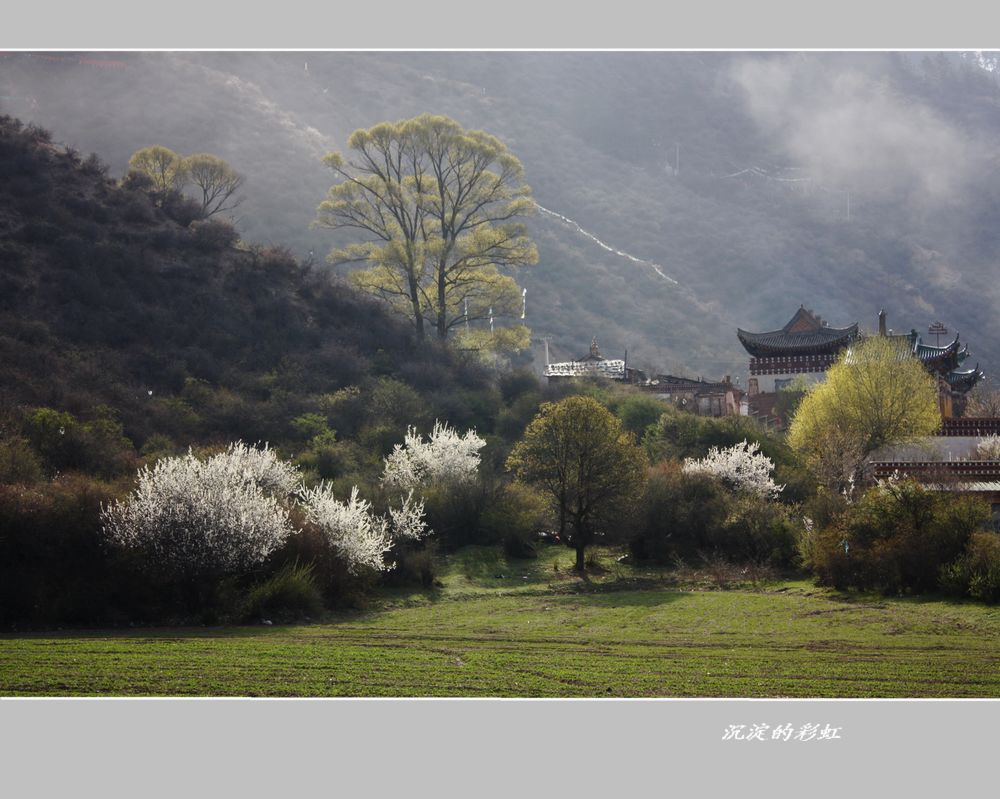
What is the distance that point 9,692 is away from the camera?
14586 millimetres

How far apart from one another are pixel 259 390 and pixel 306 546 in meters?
19.3

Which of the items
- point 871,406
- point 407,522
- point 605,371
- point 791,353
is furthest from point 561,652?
point 791,353

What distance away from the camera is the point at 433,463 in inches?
1369

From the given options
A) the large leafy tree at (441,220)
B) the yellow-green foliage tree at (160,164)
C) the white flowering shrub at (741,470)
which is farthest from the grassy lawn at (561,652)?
the yellow-green foliage tree at (160,164)

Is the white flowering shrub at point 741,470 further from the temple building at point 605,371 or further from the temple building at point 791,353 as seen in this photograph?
the temple building at point 791,353

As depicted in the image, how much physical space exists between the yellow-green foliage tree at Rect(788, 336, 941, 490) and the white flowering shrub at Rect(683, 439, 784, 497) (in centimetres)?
385

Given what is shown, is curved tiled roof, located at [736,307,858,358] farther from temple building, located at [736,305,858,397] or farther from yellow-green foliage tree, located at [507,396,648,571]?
yellow-green foliage tree, located at [507,396,648,571]

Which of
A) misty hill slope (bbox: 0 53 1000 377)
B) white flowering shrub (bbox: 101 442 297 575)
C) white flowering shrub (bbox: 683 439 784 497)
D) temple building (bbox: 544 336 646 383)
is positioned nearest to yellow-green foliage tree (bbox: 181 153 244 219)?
temple building (bbox: 544 336 646 383)

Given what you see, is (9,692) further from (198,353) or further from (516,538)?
(198,353)

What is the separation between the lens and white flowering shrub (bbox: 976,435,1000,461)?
125ft

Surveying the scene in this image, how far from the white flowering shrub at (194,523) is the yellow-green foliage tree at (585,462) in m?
10.6

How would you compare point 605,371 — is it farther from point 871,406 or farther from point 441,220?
point 871,406

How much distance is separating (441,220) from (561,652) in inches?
1578

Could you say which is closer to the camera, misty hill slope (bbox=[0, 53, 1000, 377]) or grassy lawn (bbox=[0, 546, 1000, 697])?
grassy lawn (bbox=[0, 546, 1000, 697])
